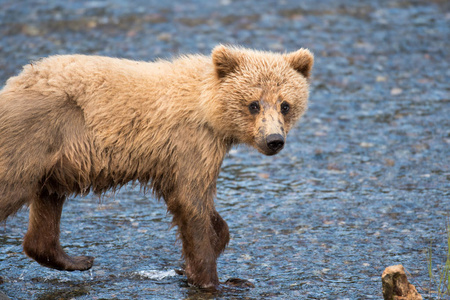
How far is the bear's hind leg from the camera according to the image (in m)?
5.59

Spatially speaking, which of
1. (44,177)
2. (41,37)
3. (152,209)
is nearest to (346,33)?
(41,37)

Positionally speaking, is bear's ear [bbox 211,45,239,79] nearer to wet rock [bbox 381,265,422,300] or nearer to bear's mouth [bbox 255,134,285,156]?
bear's mouth [bbox 255,134,285,156]

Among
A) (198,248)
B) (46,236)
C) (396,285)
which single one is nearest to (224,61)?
(198,248)

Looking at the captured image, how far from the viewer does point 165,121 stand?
17.7 feet

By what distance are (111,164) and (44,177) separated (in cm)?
52

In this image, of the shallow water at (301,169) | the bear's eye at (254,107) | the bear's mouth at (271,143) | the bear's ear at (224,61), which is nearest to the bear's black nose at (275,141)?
the bear's mouth at (271,143)

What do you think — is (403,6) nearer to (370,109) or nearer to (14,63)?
(370,109)

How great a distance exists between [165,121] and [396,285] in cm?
209

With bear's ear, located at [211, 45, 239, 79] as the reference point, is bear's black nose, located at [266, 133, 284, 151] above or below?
below

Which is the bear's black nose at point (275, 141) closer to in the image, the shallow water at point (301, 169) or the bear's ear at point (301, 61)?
the bear's ear at point (301, 61)

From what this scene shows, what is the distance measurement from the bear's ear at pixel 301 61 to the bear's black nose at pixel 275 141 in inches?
29.8

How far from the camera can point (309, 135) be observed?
8969mm

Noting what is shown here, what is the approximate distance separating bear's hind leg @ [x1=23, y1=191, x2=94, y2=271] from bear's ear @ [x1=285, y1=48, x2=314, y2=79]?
2.14 metres

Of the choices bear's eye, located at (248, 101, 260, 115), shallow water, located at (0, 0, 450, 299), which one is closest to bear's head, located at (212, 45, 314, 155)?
bear's eye, located at (248, 101, 260, 115)
